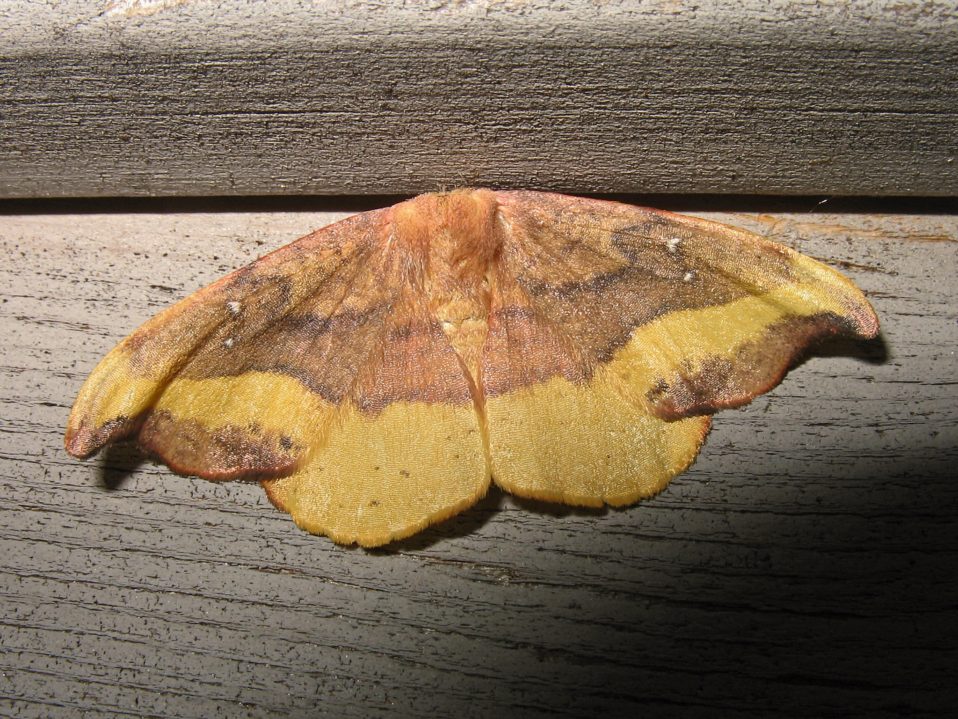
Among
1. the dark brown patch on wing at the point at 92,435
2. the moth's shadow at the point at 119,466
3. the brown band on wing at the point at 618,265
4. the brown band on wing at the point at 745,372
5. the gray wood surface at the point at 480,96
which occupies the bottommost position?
the moth's shadow at the point at 119,466

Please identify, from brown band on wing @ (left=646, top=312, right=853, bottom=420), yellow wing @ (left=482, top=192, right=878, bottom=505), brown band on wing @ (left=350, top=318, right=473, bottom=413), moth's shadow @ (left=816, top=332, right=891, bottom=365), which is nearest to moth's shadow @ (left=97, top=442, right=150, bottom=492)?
brown band on wing @ (left=350, top=318, right=473, bottom=413)

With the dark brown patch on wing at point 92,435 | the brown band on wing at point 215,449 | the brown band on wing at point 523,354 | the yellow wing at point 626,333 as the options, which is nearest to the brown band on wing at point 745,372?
the yellow wing at point 626,333

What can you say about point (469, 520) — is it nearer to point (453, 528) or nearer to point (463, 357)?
point (453, 528)

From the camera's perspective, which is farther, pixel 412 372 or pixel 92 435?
pixel 412 372

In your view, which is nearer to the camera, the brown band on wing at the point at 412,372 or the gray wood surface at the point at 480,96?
the gray wood surface at the point at 480,96

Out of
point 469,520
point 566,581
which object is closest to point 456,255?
point 469,520

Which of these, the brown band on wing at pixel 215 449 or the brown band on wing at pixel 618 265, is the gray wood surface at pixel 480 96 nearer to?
the brown band on wing at pixel 618 265
